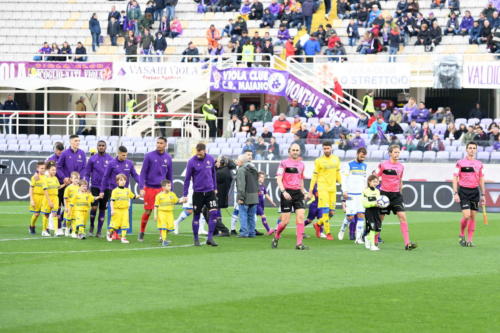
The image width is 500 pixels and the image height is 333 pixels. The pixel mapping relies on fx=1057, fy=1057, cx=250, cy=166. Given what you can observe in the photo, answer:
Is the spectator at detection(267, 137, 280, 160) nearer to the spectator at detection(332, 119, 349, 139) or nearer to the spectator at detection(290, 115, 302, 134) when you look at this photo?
the spectator at detection(332, 119, 349, 139)

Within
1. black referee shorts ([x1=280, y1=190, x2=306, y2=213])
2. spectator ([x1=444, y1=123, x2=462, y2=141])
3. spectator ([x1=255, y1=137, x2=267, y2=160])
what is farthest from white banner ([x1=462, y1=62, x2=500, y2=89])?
black referee shorts ([x1=280, y1=190, x2=306, y2=213])

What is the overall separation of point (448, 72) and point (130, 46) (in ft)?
41.4

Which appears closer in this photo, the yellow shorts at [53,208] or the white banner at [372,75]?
the yellow shorts at [53,208]

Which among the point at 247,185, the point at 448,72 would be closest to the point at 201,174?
the point at 247,185

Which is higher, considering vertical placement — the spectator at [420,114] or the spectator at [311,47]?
the spectator at [311,47]

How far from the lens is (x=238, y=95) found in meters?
40.6

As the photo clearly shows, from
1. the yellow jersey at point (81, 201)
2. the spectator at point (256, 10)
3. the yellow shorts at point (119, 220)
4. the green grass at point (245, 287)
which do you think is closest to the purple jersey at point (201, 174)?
the green grass at point (245, 287)

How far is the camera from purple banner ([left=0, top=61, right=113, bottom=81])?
39.4m

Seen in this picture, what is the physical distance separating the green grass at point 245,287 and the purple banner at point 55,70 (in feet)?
67.8

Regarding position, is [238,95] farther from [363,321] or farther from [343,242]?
[363,321]

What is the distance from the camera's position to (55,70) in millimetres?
39719

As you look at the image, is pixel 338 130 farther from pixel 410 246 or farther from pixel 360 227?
pixel 410 246

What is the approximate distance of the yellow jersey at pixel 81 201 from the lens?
1977 cm

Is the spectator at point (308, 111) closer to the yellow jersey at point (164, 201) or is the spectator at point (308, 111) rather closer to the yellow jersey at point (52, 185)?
the yellow jersey at point (52, 185)
